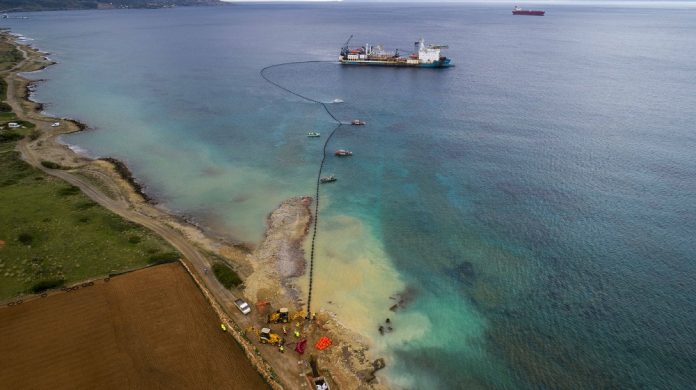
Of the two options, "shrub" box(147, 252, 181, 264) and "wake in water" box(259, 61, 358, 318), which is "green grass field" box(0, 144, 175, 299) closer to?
"shrub" box(147, 252, 181, 264)

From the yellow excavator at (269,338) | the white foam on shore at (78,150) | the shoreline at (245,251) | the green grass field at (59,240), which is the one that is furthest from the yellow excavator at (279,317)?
the white foam on shore at (78,150)

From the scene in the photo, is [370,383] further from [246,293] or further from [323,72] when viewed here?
[323,72]

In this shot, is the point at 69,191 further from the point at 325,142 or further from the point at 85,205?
the point at 325,142

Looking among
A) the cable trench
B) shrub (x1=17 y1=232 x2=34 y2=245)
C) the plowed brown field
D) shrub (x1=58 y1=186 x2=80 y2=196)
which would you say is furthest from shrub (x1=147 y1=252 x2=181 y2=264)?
shrub (x1=58 y1=186 x2=80 y2=196)

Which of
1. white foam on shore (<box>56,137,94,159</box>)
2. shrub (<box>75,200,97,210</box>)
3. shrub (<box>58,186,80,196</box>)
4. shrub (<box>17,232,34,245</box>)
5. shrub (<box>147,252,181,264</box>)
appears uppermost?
white foam on shore (<box>56,137,94,159</box>)

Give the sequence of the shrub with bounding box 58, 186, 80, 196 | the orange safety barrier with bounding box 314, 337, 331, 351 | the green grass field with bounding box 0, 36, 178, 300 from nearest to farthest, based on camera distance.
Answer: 1. the orange safety barrier with bounding box 314, 337, 331, 351
2. the green grass field with bounding box 0, 36, 178, 300
3. the shrub with bounding box 58, 186, 80, 196

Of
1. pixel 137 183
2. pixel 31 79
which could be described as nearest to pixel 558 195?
pixel 137 183
